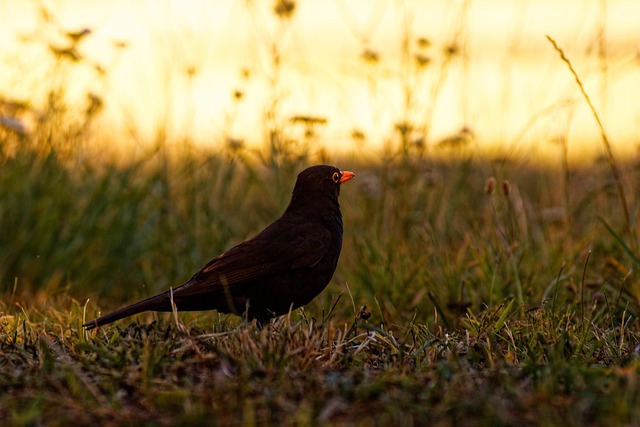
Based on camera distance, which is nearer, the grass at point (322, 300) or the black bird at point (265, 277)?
the grass at point (322, 300)

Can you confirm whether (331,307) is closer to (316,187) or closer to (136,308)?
(316,187)

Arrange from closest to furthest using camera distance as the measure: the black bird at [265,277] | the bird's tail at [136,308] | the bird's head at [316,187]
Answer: the bird's tail at [136,308] < the black bird at [265,277] < the bird's head at [316,187]

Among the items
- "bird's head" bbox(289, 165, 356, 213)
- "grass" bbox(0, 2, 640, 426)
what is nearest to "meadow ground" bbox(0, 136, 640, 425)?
"grass" bbox(0, 2, 640, 426)

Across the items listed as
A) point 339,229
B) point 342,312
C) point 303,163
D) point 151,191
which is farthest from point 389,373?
point 151,191

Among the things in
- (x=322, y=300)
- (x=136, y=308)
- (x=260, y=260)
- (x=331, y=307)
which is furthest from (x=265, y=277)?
(x=322, y=300)

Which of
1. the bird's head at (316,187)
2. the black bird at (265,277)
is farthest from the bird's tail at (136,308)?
the bird's head at (316,187)

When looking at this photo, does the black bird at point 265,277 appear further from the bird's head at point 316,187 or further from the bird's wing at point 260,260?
the bird's head at point 316,187

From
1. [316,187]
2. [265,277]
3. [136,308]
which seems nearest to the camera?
[136,308]

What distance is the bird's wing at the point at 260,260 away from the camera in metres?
4.41

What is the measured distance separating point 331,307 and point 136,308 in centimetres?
102

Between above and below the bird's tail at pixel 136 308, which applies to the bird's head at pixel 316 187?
above

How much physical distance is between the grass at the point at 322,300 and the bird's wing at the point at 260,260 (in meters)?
0.23

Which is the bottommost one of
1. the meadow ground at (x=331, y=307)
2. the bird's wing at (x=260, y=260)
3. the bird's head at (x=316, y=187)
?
the meadow ground at (x=331, y=307)

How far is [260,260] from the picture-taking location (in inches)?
177
